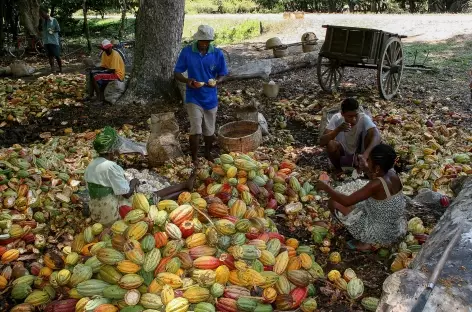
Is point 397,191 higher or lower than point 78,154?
higher

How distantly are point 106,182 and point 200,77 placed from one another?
2.18m

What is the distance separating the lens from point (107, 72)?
8.23 meters

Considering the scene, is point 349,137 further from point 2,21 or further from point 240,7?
Result: point 240,7

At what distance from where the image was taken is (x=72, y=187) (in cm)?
462

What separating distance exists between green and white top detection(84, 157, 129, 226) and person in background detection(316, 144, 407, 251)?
170 centimetres

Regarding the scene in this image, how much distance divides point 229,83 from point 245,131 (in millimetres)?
3405

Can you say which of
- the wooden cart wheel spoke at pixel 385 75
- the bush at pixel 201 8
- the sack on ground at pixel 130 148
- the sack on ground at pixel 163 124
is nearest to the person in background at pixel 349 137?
the sack on ground at pixel 163 124

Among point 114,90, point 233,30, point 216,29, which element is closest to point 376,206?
point 114,90

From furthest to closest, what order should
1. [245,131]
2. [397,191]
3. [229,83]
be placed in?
[229,83] < [245,131] < [397,191]

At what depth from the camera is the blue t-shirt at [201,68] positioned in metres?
5.27

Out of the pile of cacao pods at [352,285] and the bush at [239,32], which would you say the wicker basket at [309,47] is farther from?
the pile of cacao pods at [352,285]

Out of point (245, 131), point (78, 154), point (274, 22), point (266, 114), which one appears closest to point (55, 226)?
point (78, 154)

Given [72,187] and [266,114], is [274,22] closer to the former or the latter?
[266,114]

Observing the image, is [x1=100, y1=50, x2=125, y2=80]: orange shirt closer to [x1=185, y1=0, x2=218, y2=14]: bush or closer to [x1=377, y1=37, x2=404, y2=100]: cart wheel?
[x1=377, y1=37, x2=404, y2=100]: cart wheel
